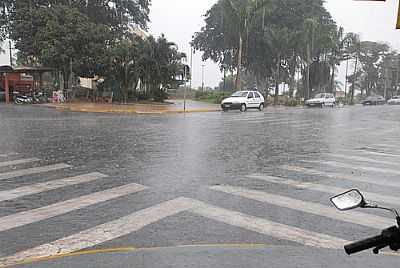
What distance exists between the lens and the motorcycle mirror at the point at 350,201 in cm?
212

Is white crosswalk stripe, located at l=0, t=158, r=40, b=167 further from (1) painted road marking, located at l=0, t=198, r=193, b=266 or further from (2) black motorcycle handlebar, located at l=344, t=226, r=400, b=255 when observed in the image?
(2) black motorcycle handlebar, located at l=344, t=226, r=400, b=255

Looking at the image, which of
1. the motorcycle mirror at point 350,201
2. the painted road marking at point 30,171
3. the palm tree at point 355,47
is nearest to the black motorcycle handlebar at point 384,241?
the motorcycle mirror at point 350,201

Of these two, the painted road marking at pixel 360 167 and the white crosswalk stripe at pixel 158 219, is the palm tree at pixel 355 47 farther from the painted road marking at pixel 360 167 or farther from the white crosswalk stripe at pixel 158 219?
the white crosswalk stripe at pixel 158 219

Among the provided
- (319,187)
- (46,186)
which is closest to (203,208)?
(319,187)

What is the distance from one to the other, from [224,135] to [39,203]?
9.13 m

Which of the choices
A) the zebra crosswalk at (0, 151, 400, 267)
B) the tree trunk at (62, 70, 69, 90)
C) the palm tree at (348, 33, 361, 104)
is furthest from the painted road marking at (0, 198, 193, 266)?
the palm tree at (348, 33, 361, 104)

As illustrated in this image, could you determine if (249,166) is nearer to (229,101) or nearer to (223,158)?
(223,158)

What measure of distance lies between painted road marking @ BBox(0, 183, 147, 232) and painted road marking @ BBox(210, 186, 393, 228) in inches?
54.6

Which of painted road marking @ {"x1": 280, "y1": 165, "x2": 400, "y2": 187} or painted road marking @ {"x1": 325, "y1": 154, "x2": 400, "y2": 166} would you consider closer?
painted road marking @ {"x1": 280, "y1": 165, "x2": 400, "y2": 187}

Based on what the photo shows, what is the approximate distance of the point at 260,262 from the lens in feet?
11.4

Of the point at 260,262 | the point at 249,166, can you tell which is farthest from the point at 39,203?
the point at 249,166

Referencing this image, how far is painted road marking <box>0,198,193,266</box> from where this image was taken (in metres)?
4.06

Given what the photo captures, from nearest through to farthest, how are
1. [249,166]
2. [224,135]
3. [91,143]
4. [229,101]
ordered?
[249,166]
[91,143]
[224,135]
[229,101]

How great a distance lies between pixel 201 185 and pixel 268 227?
2.29m
